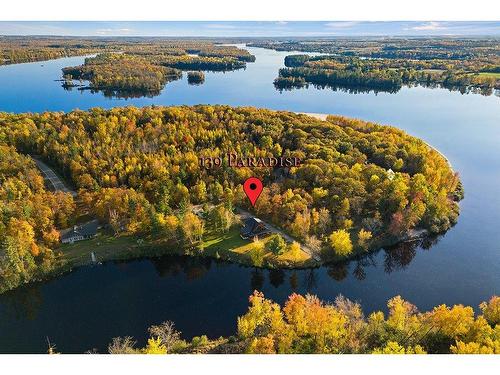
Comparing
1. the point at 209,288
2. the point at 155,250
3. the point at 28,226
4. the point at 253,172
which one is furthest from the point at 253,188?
the point at 28,226

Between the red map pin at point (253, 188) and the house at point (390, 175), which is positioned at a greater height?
the house at point (390, 175)

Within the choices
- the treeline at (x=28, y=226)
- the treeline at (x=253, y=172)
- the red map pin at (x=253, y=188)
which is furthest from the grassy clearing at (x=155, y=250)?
the red map pin at (x=253, y=188)

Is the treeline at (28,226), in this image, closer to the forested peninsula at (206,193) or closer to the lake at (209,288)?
the forested peninsula at (206,193)

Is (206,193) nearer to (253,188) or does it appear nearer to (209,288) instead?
(253,188)

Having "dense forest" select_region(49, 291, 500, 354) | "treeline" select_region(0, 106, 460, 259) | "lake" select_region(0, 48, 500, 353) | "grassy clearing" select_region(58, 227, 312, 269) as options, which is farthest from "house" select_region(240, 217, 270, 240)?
"dense forest" select_region(49, 291, 500, 354)

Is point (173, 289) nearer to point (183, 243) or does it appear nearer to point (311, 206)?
point (183, 243)

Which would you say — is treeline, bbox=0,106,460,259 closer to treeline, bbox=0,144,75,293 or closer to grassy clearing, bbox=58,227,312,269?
grassy clearing, bbox=58,227,312,269
